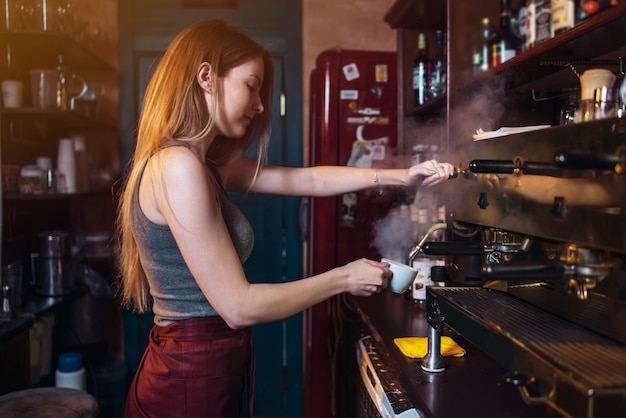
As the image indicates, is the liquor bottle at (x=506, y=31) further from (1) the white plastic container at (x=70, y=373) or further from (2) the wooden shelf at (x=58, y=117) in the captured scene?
(1) the white plastic container at (x=70, y=373)

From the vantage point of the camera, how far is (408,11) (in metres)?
2.46

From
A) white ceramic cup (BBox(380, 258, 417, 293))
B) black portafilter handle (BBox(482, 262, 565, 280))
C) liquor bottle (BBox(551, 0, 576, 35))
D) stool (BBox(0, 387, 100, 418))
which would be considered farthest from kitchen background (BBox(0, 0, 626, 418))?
black portafilter handle (BBox(482, 262, 565, 280))

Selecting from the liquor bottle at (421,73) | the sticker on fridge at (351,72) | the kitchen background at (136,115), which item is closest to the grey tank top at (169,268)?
the liquor bottle at (421,73)

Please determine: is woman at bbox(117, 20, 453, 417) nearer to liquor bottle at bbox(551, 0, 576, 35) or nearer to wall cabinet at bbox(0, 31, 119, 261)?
liquor bottle at bbox(551, 0, 576, 35)

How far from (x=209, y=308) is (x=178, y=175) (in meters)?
0.37

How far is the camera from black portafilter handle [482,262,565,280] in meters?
0.86

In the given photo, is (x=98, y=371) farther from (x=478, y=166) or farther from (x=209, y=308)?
A: (x=478, y=166)

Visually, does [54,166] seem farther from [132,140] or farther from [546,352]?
[546,352]

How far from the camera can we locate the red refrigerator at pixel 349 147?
2.89 m

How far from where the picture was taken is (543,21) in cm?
158

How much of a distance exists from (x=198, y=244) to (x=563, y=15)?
109 cm

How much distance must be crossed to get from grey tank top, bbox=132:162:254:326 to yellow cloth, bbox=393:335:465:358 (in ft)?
1.61

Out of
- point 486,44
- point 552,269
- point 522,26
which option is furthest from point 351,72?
point 552,269

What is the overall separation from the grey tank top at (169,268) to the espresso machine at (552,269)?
551mm
